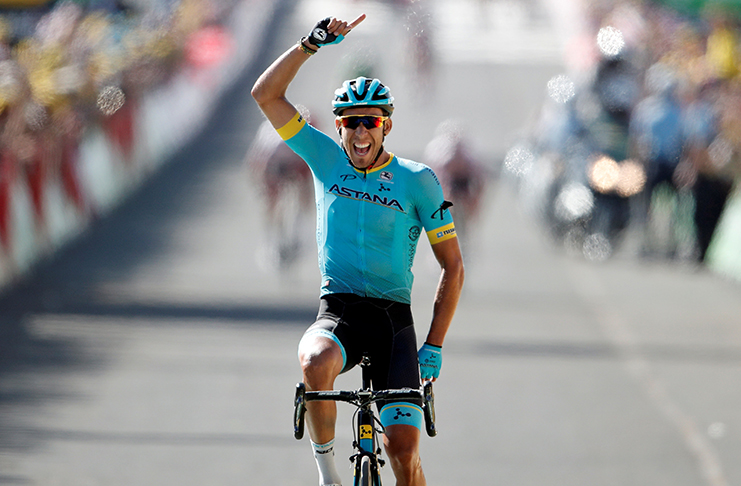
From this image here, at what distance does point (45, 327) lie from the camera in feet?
50.5

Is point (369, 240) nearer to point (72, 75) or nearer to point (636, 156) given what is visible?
point (72, 75)

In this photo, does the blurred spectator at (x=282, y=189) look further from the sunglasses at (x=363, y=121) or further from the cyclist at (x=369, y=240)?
the sunglasses at (x=363, y=121)

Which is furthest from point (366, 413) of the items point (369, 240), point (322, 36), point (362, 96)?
point (322, 36)

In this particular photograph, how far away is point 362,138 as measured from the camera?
6.04m

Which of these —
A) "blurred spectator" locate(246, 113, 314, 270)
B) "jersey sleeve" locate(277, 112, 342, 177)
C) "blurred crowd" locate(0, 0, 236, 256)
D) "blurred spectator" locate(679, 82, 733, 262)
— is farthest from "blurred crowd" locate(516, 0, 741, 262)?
"jersey sleeve" locate(277, 112, 342, 177)

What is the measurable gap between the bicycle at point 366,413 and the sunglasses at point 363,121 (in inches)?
46.4

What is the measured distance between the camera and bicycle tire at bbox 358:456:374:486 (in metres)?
5.77

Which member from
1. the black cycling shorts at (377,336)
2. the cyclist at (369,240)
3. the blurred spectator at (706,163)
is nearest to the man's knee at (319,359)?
the cyclist at (369,240)

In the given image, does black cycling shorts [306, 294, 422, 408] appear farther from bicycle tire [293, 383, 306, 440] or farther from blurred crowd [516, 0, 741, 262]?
blurred crowd [516, 0, 741, 262]

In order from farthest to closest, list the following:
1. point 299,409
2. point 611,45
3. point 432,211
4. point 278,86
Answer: point 611,45, point 432,211, point 278,86, point 299,409

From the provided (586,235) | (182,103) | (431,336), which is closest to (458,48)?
(182,103)

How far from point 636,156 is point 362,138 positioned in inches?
631

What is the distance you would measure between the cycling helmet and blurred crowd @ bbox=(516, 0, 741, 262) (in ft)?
46.9

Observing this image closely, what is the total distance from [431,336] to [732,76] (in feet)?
61.7
